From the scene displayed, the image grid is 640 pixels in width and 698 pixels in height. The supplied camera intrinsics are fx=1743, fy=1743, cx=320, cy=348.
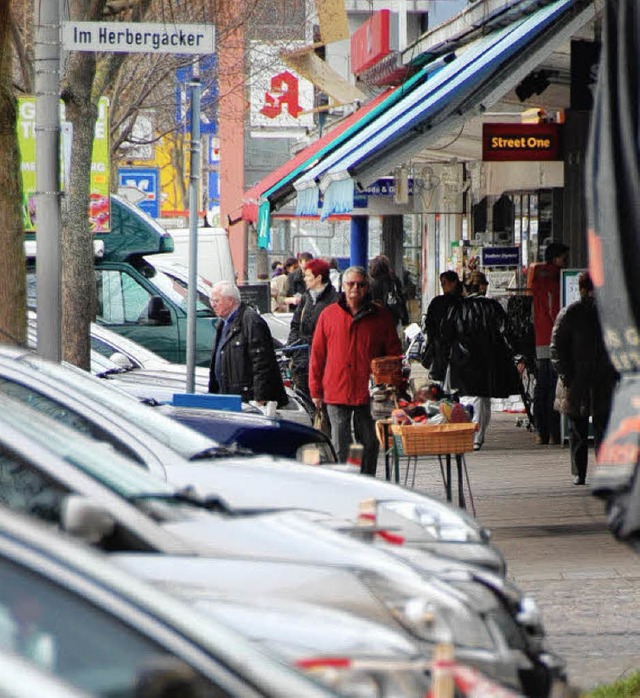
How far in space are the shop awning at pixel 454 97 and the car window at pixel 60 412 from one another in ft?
19.7

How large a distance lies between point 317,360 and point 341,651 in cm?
918

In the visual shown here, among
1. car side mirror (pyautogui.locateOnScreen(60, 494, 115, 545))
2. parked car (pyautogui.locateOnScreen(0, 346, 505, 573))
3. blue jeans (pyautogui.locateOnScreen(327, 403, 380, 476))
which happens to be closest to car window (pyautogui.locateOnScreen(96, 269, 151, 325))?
blue jeans (pyautogui.locateOnScreen(327, 403, 380, 476))

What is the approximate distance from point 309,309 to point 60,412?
1018cm

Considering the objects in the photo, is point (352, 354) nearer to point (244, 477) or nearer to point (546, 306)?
point (546, 306)

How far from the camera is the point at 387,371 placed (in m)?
12.8

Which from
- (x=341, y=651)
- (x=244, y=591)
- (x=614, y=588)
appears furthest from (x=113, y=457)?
(x=614, y=588)

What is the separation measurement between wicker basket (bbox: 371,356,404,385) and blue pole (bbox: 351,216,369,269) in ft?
58.0

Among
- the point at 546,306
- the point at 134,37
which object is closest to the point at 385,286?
the point at 546,306

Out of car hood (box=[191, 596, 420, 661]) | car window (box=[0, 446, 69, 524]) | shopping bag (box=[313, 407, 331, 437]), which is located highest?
car window (box=[0, 446, 69, 524])

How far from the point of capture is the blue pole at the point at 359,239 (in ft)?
101

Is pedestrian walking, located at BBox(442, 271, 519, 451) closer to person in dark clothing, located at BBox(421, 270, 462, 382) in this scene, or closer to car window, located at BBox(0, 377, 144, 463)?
person in dark clothing, located at BBox(421, 270, 462, 382)

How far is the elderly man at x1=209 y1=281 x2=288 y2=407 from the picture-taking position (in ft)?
45.1

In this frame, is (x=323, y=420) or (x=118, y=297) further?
(x=118, y=297)

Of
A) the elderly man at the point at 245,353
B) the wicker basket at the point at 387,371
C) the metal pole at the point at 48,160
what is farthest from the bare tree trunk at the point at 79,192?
the metal pole at the point at 48,160
